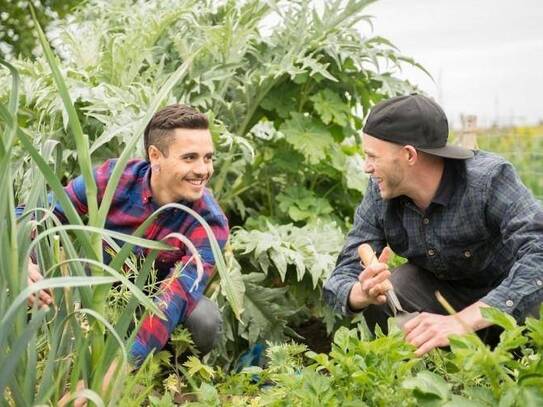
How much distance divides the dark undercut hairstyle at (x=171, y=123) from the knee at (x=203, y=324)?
0.54m

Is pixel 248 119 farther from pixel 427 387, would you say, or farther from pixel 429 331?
pixel 427 387

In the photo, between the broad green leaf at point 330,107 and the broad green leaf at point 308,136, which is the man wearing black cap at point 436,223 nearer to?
the broad green leaf at point 308,136

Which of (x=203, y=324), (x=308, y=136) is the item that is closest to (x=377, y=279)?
(x=203, y=324)

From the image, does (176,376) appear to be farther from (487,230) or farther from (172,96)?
(172,96)

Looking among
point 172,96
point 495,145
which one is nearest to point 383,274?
point 172,96

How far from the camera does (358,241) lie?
3414 mm

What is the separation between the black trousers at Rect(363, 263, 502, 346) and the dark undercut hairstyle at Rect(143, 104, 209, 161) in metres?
0.90

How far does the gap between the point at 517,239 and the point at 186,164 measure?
3.65 ft

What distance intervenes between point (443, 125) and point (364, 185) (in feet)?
4.59

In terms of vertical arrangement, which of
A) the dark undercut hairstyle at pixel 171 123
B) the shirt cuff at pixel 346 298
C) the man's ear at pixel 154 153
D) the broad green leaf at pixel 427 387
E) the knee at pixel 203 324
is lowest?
the knee at pixel 203 324

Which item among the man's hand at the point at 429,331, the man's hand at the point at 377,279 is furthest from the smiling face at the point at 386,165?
the man's hand at the point at 429,331

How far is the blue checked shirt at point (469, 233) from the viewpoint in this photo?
2861 millimetres

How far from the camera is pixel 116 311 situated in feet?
7.99

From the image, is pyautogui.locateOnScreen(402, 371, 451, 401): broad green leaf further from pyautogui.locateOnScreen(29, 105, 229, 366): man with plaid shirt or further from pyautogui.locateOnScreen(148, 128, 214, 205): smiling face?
pyautogui.locateOnScreen(148, 128, 214, 205): smiling face
